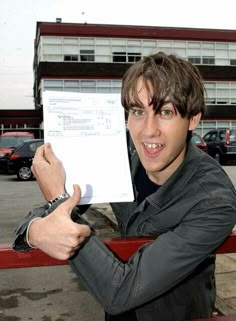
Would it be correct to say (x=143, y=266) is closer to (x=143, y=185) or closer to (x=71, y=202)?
(x=71, y=202)

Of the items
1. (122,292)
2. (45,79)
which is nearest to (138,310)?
(122,292)

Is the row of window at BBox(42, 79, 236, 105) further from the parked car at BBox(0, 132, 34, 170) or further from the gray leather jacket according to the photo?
the gray leather jacket

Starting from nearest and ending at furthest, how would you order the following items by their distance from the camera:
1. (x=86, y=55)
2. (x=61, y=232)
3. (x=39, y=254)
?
(x=61, y=232), (x=39, y=254), (x=86, y=55)

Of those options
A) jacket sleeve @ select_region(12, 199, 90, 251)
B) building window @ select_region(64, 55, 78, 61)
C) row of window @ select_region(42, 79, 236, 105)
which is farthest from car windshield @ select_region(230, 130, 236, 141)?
jacket sleeve @ select_region(12, 199, 90, 251)

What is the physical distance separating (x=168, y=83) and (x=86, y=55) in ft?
122

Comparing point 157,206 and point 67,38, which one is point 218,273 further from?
point 67,38

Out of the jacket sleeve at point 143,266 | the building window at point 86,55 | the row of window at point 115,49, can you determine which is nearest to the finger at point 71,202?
the jacket sleeve at point 143,266

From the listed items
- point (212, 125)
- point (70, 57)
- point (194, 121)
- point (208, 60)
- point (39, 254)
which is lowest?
point (39, 254)

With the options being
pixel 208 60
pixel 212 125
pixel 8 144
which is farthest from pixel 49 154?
pixel 208 60

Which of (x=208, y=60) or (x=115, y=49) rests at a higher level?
(x=115, y=49)

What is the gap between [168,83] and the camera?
4.70 feet

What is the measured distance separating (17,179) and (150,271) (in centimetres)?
1635

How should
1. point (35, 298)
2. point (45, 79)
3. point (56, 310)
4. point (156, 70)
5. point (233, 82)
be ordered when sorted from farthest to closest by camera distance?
point (233, 82)
point (45, 79)
point (35, 298)
point (56, 310)
point (156, 70)

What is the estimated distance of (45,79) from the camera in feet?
121
